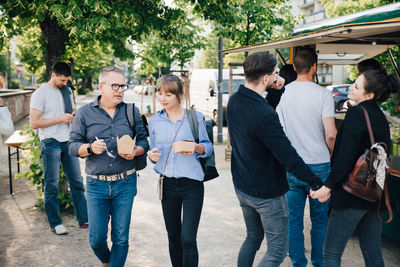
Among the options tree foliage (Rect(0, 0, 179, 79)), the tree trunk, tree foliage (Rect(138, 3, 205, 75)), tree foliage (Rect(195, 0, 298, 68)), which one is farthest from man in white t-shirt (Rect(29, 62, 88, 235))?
tree foliage (Rect(138, 3, 205, 75))

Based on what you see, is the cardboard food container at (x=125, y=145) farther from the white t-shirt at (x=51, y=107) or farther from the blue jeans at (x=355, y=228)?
the white t-shirt at (x=51, y=107)

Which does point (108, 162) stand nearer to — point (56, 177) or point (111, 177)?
point (111, 177)

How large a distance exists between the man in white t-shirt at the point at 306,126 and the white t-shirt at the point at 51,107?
2570 millimetres

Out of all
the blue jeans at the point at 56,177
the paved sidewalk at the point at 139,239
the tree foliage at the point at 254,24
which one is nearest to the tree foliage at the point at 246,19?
the tree foliage at the point at 254,24

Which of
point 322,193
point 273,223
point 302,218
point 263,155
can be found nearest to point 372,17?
point 302,218

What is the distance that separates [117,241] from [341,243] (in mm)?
1723

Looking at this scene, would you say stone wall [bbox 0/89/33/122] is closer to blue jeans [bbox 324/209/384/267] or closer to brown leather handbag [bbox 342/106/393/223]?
blue jeans [bbox 324/209/384/267]

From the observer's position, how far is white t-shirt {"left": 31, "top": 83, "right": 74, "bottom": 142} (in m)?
4.49

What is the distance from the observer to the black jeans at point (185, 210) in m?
3.09

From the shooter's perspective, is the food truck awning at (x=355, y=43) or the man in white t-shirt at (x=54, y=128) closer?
the man in white t-shirt at (x=54, y=128)

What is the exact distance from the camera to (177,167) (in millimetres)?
3119

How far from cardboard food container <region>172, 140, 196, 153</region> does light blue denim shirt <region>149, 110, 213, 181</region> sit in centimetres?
20

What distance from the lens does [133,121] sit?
3.33m

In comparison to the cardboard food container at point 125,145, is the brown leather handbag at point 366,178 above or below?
below
